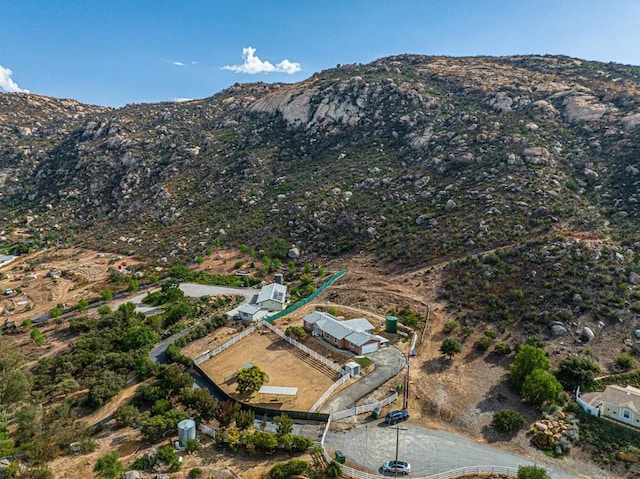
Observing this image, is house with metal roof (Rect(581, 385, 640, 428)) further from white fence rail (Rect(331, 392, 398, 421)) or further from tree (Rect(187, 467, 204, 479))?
tree (Rect(187, 467, 204, 479))

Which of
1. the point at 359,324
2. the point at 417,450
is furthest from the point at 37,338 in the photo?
the point at 417,450

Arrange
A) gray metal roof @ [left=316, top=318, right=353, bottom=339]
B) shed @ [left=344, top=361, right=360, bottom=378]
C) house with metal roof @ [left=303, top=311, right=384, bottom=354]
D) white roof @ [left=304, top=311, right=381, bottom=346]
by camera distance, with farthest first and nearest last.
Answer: gray metal roof @ [left=316, top=318, right=353, bottom=339], white roof @ [left=304, top=311, right=381, bottom=346], house with metal roof @ [left=303, top=311, right=384, bottom=354], shed @ [left=344, top=361, right=360, bottom=378]

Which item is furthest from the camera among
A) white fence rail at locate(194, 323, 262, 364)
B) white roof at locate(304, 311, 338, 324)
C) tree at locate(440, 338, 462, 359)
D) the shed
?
white roof at locate(304, 311, 338, 324)

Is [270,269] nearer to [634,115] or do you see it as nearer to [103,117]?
[634,115]

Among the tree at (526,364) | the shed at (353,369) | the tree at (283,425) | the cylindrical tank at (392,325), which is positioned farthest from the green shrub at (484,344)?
the tree at (283,425)

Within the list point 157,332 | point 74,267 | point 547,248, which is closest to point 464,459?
point 547,248

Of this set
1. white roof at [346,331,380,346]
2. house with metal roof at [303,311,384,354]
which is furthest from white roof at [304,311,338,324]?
white roof at [346,331,380,346]

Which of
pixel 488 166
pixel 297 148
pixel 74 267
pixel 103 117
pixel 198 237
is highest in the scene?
pixel 103 117
